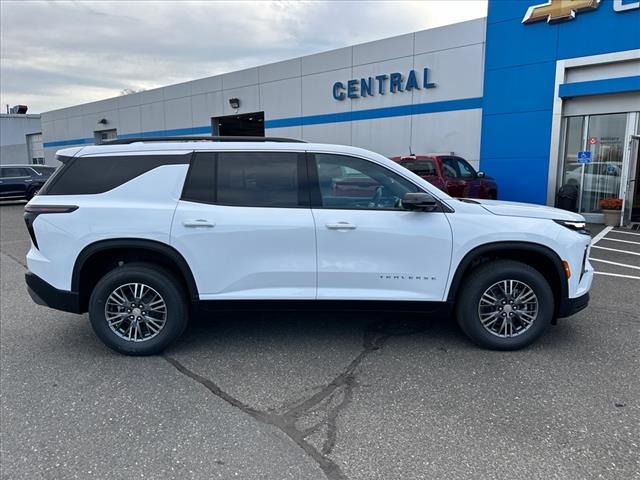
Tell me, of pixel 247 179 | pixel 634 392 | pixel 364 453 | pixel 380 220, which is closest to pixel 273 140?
pixel 247 179

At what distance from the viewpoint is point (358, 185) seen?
13.6 feet

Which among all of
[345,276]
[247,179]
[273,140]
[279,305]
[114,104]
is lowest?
[279,305]

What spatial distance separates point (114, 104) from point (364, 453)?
98.1 ft

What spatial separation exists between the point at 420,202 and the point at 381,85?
43.6ft

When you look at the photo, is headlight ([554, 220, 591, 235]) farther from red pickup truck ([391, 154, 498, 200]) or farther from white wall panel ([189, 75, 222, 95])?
white wall panel ([189, 75, 222, 95])

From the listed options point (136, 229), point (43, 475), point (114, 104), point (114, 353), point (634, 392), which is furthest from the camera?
point (114, 104)

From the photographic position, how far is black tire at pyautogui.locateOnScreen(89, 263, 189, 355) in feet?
13.3

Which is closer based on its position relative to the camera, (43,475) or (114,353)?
(43,475)

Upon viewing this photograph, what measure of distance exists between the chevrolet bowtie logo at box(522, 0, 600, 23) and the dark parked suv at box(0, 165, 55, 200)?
1919 centimetres

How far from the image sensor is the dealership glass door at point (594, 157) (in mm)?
11984

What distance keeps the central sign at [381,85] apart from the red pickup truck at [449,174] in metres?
4.26

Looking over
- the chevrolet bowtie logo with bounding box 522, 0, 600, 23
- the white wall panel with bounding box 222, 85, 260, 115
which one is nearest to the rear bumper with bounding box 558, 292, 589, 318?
the chevrolet bowtie logo with bounding box 522, 0, 600, 23

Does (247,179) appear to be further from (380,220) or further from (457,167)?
(457,167)

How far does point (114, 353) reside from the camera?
4285 millimetres
